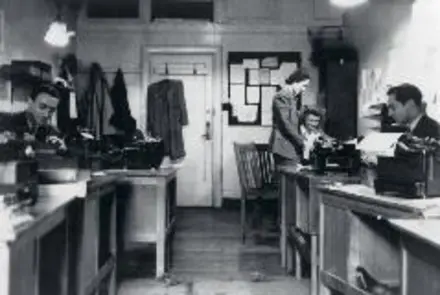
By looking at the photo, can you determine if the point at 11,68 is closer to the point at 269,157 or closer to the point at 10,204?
the point at 269,157

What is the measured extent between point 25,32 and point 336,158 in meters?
4.24

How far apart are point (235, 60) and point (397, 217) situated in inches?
263

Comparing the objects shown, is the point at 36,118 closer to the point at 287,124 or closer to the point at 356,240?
the point at 287,124

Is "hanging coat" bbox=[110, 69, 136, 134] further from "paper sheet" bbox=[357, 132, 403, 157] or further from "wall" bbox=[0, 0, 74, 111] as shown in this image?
"paper sheet" bbox=[357, 132, 403, 157]

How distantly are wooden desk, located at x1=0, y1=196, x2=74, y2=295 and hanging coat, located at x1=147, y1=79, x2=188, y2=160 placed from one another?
19.3ft

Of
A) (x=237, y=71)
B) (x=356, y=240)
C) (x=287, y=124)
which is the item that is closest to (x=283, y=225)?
(x=287, y=124)

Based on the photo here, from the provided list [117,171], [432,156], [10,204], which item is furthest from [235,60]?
[10,204]

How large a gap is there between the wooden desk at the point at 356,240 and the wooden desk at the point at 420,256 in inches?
26.9

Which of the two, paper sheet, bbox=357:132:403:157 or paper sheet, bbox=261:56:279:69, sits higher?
paper sheet, bbox=261:56:279:69

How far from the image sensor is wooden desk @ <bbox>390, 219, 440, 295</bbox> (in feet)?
6.99

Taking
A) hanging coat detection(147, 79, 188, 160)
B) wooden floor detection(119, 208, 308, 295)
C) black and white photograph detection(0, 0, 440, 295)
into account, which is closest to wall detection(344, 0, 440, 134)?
black and white photograph detection(0, 0, 440, 295)

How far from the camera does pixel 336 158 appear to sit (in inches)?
182

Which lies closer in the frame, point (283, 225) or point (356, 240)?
point (356, 240)

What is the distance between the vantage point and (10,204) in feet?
7.89
